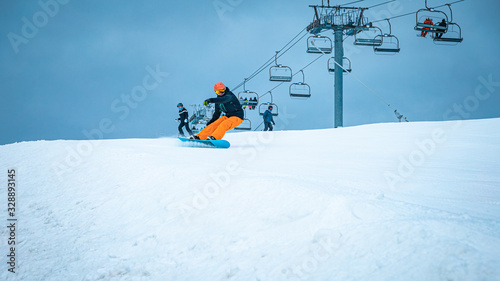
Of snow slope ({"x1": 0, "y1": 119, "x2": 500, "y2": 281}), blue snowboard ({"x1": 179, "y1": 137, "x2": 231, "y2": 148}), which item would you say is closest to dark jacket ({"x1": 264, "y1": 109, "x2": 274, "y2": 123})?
blue snowboard ({"x1": 179, "y1": 137, "x2": 231, "y2": 148})

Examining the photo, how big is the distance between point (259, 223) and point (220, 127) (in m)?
6.18

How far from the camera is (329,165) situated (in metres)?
4.86

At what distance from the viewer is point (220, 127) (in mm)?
8500

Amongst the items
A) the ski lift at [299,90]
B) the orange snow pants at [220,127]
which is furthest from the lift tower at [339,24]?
the orange snow pants at [220,127]

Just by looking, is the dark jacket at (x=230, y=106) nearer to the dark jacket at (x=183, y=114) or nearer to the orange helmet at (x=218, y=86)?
the orange helmet at (x=218, y=86)

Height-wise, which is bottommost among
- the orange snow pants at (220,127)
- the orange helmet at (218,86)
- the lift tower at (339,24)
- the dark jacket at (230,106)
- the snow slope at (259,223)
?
the snow slope at (259,223)

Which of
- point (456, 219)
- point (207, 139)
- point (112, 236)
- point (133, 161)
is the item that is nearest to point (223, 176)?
point (112, 236)

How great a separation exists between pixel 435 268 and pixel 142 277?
1730 millimetres

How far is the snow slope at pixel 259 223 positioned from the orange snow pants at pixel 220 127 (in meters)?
3.69

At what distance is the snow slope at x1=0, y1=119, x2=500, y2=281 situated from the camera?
69.2 inches

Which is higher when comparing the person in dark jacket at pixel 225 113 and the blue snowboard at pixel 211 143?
the person in dark jacket at pixel 225 113

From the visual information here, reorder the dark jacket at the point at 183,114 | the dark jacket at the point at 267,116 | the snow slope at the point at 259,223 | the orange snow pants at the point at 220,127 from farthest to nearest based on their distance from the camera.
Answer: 1. the dark jacket at the point at 267,116
2. the dark jacket at the point at 183,114
3. the orange snow pants at the point at 220,127
4. the snow slope at the point at 259,223

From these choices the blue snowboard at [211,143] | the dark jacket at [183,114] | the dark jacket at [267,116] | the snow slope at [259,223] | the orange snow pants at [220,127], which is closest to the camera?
the snow slope at [259,223]

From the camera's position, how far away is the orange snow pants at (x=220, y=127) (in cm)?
850
